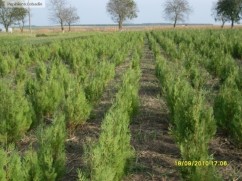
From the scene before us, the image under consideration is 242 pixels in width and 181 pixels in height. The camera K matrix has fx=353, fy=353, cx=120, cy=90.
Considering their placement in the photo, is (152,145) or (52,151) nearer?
(52,151)

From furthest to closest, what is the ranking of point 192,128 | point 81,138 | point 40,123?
point 40,123 < point 81,138 < point 192,128

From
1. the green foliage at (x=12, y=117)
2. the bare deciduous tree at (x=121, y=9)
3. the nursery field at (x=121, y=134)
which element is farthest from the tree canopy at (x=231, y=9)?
the green foliage at (x=12, y=117)

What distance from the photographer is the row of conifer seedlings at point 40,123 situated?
140 inches

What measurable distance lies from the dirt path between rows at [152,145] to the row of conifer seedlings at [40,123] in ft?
3.02

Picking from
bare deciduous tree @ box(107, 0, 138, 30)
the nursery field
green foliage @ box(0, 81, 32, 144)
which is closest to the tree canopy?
bare deciduous tree @ box(107, 0, 138, 30)

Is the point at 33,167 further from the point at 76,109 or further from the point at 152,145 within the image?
the point at 76,109

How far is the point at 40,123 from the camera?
6.21 meters

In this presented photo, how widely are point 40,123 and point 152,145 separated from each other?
218 centimetres

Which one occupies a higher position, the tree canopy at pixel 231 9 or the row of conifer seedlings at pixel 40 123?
the tree canopy at pixel 231 9

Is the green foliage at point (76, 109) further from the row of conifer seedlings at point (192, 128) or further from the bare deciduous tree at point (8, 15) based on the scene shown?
the bare deciduous tree at point (8, 15)

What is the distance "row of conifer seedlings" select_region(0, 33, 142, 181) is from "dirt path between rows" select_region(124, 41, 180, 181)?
0.92 m

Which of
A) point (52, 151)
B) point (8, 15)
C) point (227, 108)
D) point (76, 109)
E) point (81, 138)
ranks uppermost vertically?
point (8, 15)

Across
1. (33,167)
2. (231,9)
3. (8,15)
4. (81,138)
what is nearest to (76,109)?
(81,138)

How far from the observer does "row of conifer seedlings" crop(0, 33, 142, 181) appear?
140 inches
